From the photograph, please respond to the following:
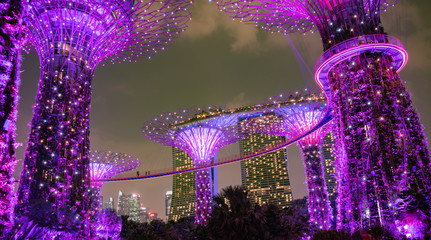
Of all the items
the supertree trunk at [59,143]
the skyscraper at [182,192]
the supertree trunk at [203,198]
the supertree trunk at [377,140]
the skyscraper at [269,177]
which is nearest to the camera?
the supertree trunk at [377,140]

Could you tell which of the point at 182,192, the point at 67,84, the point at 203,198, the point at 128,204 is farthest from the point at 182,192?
the point at 128,204

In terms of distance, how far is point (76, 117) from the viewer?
1267 centimetres

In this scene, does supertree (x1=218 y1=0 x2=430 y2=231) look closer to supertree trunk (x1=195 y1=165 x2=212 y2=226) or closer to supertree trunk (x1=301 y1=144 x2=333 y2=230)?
supertree trunk (x1=301 y1=144 x2=333 y2=230)

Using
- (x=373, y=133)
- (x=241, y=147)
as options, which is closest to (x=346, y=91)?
Answer: (x=373, y=133)

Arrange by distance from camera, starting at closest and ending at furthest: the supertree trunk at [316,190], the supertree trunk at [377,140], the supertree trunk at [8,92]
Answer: the supertree trunk at [8,92] < the supertree trunk at [377,140] < the supertree trunk at [316,190]

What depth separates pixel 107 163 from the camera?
31172 millimetres

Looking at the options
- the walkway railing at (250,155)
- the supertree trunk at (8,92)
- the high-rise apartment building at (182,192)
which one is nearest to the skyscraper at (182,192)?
the high-rise apartment building at (182,192)

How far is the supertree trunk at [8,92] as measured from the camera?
18.4 feet

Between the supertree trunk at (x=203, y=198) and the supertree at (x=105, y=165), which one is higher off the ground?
the supertree at (x=105, y=165)

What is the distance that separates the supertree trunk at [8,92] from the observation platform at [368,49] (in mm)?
10732

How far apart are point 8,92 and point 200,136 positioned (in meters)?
22.9

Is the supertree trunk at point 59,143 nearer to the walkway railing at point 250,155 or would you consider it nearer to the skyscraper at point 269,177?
the walkway railing at point 250,155

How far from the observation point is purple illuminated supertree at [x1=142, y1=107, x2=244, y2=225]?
27641mm

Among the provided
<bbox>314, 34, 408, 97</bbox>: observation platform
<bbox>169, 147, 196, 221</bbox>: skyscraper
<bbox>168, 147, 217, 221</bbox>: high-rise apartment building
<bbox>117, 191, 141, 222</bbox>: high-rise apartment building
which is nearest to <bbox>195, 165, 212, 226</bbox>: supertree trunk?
<bbox>314, 34, 408, 97</bbox>: observation platform
